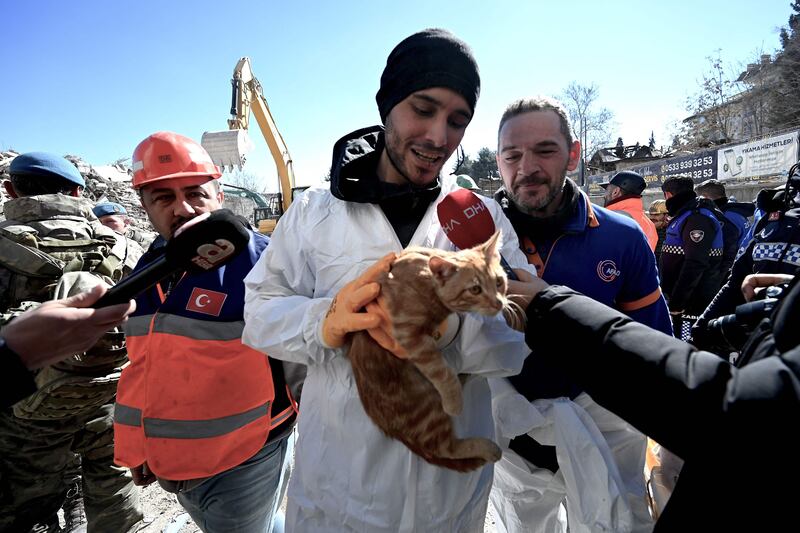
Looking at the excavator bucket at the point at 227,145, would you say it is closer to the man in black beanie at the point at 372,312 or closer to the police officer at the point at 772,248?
the man in black beanie at the point at 372,312

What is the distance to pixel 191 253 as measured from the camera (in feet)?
4.59

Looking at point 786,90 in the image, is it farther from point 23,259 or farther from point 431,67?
point 23,259

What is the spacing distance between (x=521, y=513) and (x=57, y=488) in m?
3.44

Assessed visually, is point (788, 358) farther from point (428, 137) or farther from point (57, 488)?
point (57, 488)

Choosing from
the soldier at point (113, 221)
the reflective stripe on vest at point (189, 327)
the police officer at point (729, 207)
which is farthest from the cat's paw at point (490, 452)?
the police officer at point (729, 207)

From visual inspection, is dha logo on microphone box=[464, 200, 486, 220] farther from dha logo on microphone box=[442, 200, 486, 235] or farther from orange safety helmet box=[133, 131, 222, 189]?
orange safety helmet box=[133, 131, 222, 189]

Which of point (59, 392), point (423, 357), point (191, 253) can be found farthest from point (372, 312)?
point (59, 392)

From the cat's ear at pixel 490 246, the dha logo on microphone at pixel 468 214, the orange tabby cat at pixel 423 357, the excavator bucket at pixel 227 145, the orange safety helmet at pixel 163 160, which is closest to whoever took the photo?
the orange tabby cat at pixel 423 357

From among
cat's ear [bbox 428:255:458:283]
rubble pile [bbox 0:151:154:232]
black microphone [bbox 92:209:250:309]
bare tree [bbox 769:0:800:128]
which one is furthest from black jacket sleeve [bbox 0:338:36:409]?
bare tree [bbox 769:0:800:128]

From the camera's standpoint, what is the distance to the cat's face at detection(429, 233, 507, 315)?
4.19ft

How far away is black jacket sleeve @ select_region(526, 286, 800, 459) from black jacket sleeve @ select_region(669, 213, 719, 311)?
199 inches

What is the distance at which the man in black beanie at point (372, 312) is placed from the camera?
1343 millimetres

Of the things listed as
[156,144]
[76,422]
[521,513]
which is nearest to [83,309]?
[156,144]

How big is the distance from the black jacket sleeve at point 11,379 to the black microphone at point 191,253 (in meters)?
0.25
